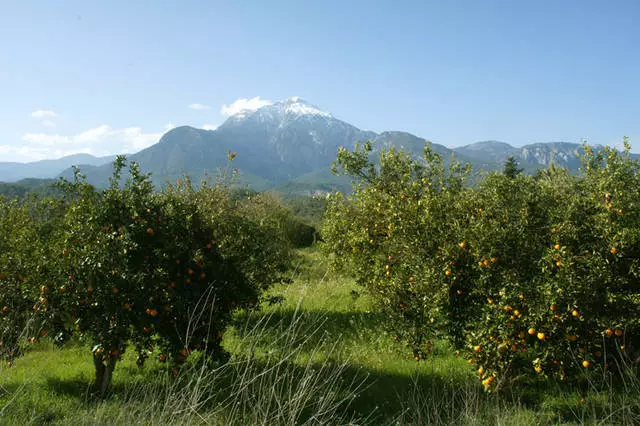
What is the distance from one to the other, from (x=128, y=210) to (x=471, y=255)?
5.43 m

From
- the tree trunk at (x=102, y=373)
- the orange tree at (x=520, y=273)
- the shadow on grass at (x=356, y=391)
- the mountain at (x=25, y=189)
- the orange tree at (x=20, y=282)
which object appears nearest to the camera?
the orange tree at (x=520, y=273)

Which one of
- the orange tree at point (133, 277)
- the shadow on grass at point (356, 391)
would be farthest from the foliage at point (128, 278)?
the shadow on grass at point (356, 391)

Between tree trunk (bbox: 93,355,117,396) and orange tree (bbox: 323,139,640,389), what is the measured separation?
4.75 m

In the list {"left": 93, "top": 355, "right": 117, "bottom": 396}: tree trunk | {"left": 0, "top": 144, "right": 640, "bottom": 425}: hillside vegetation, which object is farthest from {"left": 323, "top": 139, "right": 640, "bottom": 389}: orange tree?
{"left": 93, "top": 355, "right": 117, "bottom": 396}: tree trunk

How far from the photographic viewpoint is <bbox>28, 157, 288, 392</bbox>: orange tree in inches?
225

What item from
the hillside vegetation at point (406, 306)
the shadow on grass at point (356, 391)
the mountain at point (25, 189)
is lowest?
the shadow on grass at point (356, 391)

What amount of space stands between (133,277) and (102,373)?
236cm

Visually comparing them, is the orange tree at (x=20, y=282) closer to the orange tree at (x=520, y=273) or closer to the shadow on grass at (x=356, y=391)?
the shadow on grass at (x=356, y=391)

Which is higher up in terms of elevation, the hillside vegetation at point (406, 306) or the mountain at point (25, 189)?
the mountain at point (25, 189)

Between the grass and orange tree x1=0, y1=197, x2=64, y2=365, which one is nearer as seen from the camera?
the grass

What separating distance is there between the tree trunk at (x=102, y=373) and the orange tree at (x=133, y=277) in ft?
0.06

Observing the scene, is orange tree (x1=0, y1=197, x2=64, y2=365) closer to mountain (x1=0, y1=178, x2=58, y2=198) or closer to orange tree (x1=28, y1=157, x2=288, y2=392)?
orange tree (x1=28, y1=157, x2=288, y2=392)

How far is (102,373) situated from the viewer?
6.79 metres

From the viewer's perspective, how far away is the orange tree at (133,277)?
5.70 meters
